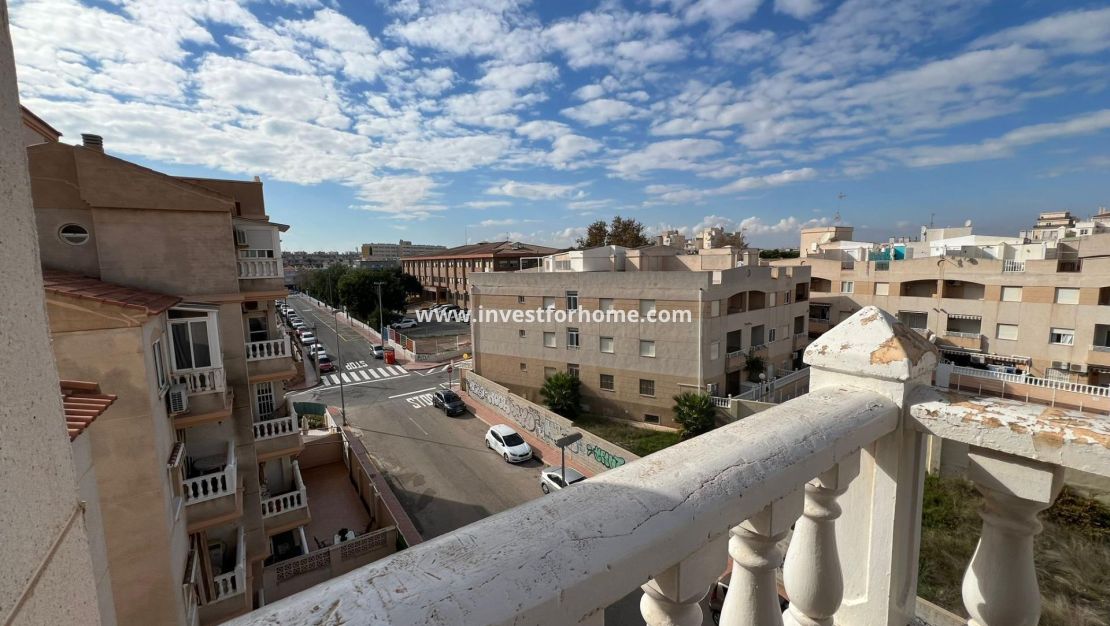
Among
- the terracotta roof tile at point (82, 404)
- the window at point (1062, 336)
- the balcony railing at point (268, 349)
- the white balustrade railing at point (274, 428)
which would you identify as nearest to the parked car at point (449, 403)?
the white balustrade railing at point (274, 428)

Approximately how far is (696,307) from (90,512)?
21.1m

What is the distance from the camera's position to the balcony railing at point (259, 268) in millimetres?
10945

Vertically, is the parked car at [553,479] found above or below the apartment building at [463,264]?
below

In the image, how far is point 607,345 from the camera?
25094 millimetres

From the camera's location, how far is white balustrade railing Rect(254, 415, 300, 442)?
11781 millimetres

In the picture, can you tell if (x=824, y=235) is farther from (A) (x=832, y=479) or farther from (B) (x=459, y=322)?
(A) (x=832, y=479)

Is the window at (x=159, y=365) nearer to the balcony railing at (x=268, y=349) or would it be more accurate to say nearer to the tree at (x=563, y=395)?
the balcony railing at (x=268, y=349)

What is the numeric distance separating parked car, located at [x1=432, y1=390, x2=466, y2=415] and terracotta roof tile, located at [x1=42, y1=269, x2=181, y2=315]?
57.5 ft

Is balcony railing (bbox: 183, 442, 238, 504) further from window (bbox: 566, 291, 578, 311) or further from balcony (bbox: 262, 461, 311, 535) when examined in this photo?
window (bbox: 566, 291, 578, 311)

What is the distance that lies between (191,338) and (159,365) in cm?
112

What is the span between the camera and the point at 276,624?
0.84 m

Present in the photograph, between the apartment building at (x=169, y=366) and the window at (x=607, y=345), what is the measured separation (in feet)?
51.4

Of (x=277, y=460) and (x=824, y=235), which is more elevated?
(x=824, y=235)

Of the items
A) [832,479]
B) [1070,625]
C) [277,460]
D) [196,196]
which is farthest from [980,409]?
[277,460]
